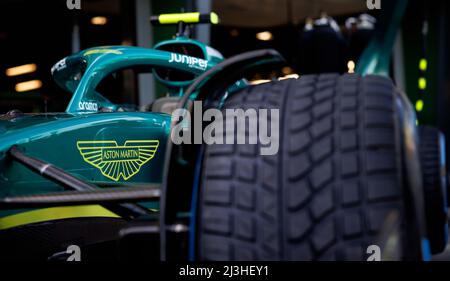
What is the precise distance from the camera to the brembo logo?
227cm

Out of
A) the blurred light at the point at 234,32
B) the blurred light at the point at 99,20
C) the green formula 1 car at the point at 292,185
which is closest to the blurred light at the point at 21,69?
the blurred light at the point at 99,20

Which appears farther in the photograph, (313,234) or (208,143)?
(208,143)

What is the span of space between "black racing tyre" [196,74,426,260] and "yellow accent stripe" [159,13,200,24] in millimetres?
2033

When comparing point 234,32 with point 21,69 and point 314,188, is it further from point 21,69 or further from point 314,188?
point 314,188

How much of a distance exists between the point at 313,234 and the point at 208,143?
0.31m

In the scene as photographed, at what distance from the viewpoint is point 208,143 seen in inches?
42.0

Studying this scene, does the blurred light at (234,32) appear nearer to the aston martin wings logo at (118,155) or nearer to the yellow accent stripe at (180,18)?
the yellow accent stripe at (180,18)

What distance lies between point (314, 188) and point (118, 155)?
3.43 feet

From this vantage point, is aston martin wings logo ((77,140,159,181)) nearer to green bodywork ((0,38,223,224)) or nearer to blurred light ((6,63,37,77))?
green bodywork ((0,38,223,224))

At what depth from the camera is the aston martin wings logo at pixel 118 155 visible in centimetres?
171

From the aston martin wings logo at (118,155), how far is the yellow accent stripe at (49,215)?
0.45 feet

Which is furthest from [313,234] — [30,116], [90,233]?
[30,116]

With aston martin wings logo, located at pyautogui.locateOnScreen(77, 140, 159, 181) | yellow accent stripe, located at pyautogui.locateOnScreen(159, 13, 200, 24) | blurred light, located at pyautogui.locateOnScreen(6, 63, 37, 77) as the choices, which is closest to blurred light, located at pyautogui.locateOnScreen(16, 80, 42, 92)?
blurred light, located at pyautogui.locateOnScreen(6, 63, 37, 77)
